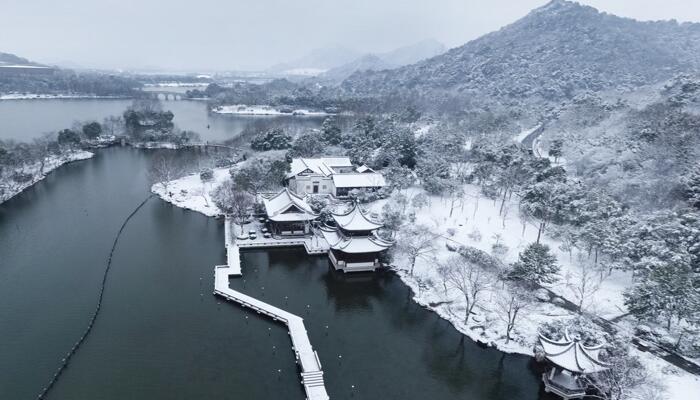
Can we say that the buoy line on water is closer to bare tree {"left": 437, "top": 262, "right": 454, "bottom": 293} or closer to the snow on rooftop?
the snow on rooftop

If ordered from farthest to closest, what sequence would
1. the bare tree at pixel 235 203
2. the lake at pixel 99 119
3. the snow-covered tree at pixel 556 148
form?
the lake at pixel 99 119 → the snow-covered tree at pixel 556 148 → the bare tree at pixel 235 203

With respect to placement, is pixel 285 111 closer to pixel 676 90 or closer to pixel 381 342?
pixel 676 90

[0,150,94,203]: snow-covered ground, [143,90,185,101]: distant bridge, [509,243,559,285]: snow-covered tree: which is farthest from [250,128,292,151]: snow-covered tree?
[143,90,185,101]: distant bridge

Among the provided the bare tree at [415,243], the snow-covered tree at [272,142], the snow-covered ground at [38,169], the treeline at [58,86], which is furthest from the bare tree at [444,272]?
the treeline at [58,86]

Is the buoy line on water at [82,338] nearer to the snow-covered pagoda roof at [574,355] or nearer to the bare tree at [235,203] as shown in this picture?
the bare tree at [235,203]

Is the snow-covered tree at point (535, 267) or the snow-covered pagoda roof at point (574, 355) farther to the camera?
the snow-covered tree at point (535, 267)
